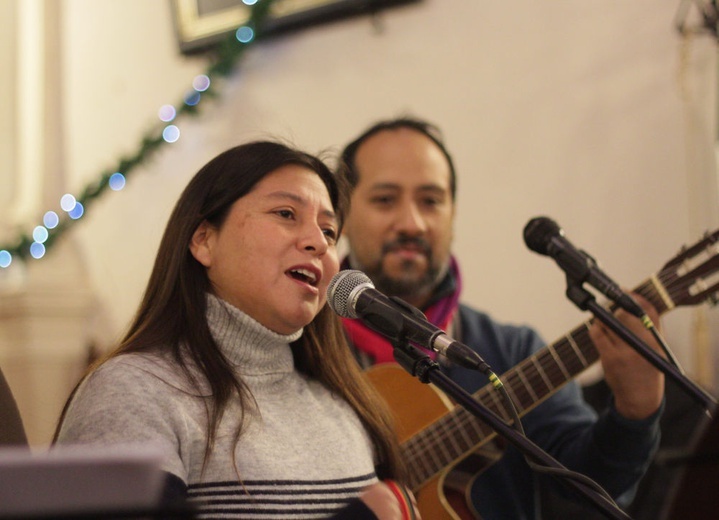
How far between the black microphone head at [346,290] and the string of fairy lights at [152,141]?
2.28 metres

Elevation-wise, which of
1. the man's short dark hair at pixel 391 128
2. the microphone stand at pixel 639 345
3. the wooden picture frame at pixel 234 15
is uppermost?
the wooden picture frame at pixel 234 15

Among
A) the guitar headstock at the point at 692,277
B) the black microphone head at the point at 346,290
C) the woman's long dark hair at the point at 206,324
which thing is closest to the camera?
the black microphone head at the point at 346,290

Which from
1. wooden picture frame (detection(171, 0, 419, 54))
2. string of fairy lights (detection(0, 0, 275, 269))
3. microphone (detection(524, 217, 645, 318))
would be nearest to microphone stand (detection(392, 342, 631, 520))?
microphone (detection(524, 217, 645, 318))

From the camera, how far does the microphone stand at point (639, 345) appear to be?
1284mm

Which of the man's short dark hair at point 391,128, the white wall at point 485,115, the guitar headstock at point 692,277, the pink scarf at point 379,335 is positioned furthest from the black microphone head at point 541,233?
the white wall at point 485,115

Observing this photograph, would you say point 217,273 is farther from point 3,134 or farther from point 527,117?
point 3,134

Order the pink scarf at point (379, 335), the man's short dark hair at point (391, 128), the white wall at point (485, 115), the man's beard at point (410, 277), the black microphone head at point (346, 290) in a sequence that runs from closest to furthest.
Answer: the black microphone head at point (346, 290), the pink scarf at point (379, 335), the man's beard at point (410, 277), the man's short dark hair at point (391, 128), the white wall at point (485, 115)

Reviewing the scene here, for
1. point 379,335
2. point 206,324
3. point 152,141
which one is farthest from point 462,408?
point 152,141

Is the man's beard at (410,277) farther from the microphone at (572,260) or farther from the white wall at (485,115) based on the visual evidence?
the microphone at (572,260)

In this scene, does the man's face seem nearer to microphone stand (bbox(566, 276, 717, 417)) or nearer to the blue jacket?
the blue jacket

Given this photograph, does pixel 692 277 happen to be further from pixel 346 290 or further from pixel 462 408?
pixel 346 290

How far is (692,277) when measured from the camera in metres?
1.73

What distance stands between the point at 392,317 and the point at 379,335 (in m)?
0.88

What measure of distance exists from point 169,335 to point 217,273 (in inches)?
5.3
